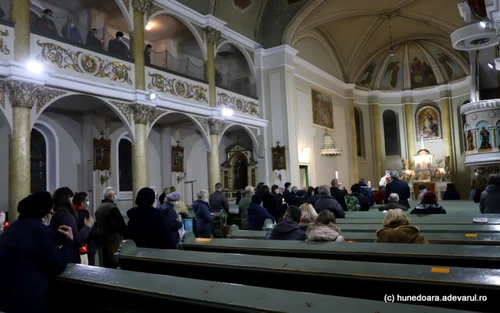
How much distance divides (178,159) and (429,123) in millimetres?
16039

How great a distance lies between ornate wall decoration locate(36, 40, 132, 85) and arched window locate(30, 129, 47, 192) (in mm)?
3525

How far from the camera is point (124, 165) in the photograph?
14430mm

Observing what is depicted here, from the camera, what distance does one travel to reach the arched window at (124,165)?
14.2 meters

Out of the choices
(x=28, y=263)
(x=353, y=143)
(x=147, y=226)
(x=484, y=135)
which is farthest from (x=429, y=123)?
(x=28, y=263)

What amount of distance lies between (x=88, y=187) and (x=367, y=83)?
17.7 m

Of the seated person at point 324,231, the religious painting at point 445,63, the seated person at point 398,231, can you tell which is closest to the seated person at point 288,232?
the seated person at point 324,231

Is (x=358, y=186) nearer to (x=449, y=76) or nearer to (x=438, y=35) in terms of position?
(x=438, y=35)

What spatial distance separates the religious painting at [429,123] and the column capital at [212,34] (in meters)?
15.5

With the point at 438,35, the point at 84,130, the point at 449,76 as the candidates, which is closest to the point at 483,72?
the point at 438,35

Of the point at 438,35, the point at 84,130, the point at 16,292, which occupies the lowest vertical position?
the point at 16,292

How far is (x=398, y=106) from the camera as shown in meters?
24.9

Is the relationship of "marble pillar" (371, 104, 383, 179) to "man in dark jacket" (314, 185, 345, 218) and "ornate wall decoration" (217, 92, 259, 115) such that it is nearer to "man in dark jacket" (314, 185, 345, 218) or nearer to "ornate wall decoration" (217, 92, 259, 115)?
"ornate wall decoration" (217, 92, 259, 115)

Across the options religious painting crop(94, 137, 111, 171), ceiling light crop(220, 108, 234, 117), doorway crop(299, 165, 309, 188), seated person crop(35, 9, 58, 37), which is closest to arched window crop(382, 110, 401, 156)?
doorway crop(299, 165, 309, 188)

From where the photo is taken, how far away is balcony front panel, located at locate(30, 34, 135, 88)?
8961 millimetres
